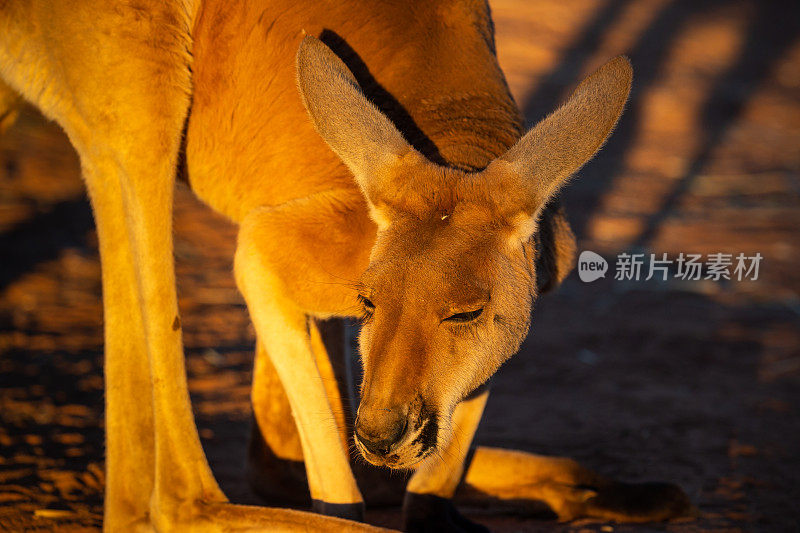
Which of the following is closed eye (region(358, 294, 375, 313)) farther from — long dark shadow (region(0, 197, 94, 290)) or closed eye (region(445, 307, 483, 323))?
long dark shadow (region(0, 197, 94, 290))

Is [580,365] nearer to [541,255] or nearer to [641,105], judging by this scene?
[541,255]

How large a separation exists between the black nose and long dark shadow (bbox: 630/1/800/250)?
4.34 meters

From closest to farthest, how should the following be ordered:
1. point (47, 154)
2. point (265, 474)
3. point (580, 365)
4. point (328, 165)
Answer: point (328, 165)
point (265, 474)
point (580, 365)
point (47, 154)

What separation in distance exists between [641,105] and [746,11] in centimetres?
518

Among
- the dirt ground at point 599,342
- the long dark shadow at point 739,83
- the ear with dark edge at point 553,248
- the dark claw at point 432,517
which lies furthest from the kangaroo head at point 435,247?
the long dark shadow at point 739,83

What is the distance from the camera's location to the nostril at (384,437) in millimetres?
2049

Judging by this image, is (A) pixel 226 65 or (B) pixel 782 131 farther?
(B) pixel 782 131

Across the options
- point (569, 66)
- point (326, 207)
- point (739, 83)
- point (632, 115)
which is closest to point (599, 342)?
point (326, 207)

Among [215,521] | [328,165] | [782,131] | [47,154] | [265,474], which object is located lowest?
[215,521]

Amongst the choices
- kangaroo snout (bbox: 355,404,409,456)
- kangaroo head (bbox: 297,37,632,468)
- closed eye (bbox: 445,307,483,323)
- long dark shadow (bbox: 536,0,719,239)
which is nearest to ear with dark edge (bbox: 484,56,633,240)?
kangaroo head (bbox: 297,37,632,468)

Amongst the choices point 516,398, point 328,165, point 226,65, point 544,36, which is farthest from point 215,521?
point 544,36

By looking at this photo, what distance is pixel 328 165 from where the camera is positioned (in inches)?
111

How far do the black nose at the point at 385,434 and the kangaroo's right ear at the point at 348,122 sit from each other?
580 mm

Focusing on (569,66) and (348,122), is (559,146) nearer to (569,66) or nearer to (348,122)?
(348,122)
